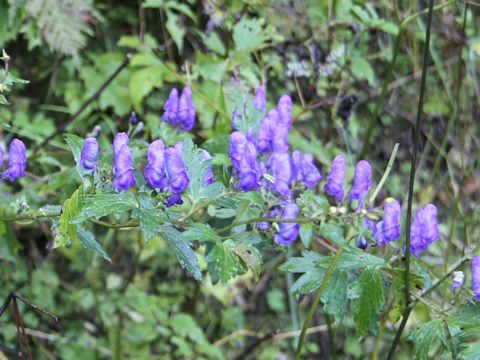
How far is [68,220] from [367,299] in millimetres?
579

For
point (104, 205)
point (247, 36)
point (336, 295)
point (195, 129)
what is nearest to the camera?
point (104, 205)

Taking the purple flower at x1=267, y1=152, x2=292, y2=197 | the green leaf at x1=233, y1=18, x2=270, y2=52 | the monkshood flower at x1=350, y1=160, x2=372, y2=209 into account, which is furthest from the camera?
the green leaf at x1=233, y1=18, x2=270, y2=52

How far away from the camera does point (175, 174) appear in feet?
4.22

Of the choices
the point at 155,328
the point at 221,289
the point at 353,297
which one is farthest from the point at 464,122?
the point at 353,297

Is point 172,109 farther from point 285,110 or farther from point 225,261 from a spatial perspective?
point 225,261

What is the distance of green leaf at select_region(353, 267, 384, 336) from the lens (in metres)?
1.32

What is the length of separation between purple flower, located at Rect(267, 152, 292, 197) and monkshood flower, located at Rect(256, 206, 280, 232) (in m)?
0.06

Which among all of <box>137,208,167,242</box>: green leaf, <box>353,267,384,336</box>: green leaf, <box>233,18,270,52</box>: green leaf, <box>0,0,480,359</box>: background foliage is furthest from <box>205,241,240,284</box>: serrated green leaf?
<box>233,18,270,52</box>: green leaf

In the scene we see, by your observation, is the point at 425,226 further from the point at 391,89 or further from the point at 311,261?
the point at 391,89

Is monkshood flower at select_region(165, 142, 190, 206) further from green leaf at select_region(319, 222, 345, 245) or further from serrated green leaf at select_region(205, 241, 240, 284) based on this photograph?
green leaf at select_region(319, 222, 345, 245)

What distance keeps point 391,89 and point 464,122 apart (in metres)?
0.40

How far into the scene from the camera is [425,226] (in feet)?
4.88

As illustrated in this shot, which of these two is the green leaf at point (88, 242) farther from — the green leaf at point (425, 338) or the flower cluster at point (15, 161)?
the green leaf at point (425, 338)

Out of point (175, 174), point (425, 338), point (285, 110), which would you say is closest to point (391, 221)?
point (425, 338)
